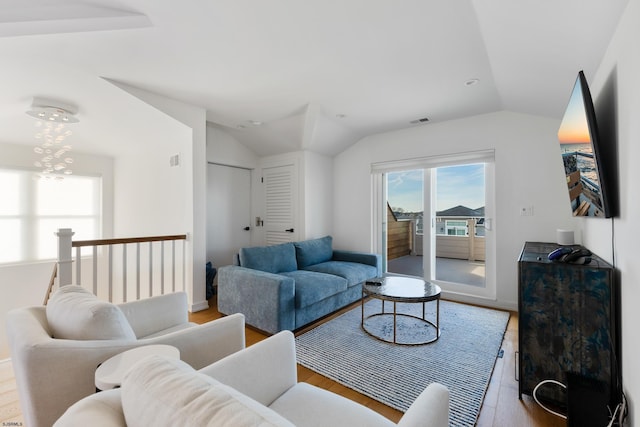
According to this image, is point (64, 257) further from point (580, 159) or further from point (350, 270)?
point (580, 159)

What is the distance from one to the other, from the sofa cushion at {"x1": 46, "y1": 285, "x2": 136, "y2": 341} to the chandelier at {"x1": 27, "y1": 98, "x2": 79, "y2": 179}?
8.50ft

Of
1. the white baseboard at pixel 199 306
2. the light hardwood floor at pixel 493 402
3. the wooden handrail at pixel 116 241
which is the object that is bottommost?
the light hardwood floor at pixel 493 402

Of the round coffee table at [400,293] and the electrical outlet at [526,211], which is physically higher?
the electrical outlet at [526,211]

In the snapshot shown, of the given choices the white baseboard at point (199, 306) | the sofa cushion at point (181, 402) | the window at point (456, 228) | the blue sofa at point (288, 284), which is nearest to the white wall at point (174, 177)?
the white baseboard at point (199, 306)

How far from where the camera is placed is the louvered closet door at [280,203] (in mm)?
4336

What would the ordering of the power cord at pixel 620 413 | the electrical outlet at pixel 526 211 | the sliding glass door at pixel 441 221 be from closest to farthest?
the power cord at pixel 620 413 → the electrical outlet at pixel 526 211 → the sliding glass door at pixel 441 221

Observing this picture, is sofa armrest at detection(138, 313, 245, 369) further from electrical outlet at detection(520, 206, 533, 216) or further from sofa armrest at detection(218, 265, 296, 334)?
electrical outlet at detection(520, 206, 533, 216)

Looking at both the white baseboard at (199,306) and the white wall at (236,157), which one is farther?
the white wall at (236,157)

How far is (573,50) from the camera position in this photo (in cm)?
172

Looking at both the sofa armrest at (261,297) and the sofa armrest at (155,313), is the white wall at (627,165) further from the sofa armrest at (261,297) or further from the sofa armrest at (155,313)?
the sofa armrest at (155,313)

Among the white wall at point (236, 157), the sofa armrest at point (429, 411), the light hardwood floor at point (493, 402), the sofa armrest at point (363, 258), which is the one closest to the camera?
the sofa armrest at point (429, 411)

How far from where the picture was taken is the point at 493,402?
1.72m

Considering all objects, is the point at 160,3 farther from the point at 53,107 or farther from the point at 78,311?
the point at 53,107

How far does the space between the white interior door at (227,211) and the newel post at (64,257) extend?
1.81 metres
